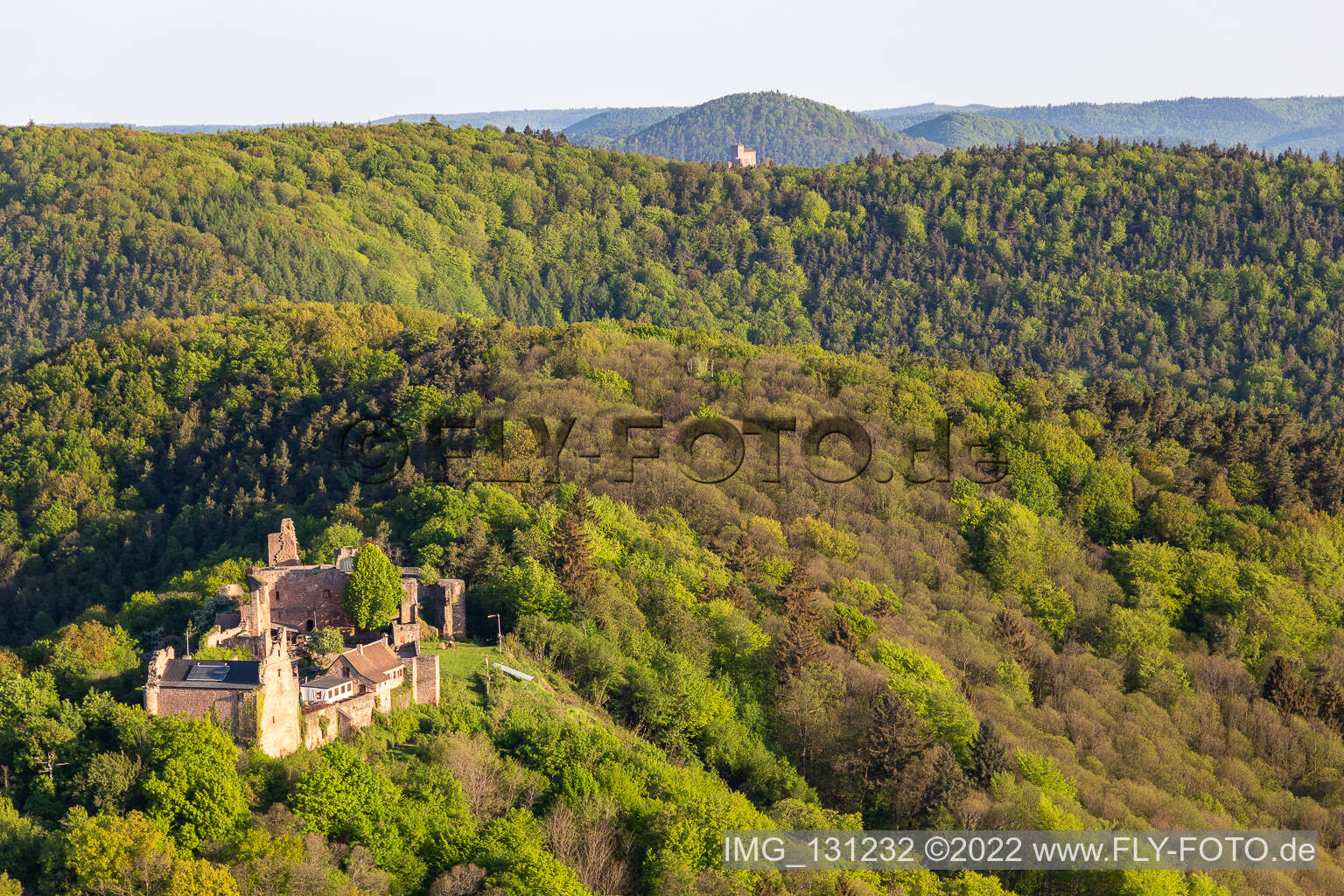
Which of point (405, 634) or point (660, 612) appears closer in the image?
point (405, 634)

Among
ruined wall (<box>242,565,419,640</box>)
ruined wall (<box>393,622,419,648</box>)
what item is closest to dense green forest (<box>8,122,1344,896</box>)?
ruined wall (<box>393,622,419,648</box>)

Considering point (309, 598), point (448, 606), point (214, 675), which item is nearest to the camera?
point (214, 675)

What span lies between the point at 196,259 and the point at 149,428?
92758mm

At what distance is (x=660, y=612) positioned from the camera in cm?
6328

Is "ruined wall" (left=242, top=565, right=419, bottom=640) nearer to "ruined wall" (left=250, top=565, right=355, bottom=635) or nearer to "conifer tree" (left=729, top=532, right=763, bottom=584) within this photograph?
"ruined wall" (left=250, top=565, right=355, bottom=635)

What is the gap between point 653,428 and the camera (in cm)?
9281

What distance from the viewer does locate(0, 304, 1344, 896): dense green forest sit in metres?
41.7

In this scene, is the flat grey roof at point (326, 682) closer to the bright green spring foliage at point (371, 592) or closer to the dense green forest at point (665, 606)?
the dense green forest at point (665, 606)

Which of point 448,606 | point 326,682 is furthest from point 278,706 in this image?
point 448,606

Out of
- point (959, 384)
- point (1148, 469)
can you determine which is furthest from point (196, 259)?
point (1148, 469)

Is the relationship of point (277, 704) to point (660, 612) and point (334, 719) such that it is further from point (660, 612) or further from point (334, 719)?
point (660, 612)

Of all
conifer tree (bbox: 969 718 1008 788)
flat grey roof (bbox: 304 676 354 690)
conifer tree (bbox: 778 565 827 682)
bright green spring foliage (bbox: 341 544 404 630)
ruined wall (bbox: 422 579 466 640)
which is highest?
bright green spring foliage (bbox: 341 544 404 630)

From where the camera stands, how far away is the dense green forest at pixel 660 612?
4172 centimetres

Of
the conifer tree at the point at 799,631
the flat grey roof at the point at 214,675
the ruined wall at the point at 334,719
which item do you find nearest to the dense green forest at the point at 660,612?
the conifer tree at the point at 799,631
